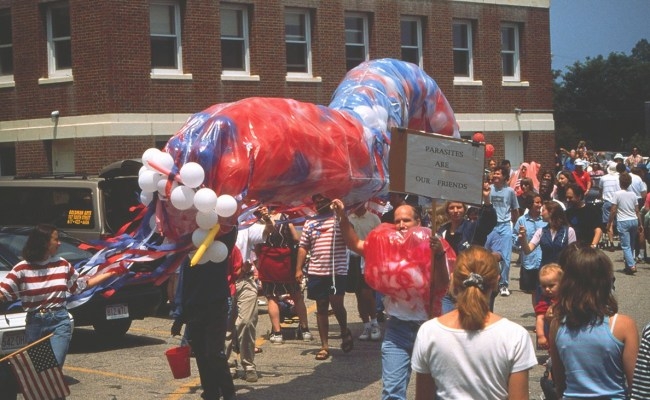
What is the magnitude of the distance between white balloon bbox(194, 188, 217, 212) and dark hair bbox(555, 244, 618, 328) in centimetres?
353

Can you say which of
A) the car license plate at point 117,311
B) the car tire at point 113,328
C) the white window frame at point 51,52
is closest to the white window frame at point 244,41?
the white window frame at point 51,52

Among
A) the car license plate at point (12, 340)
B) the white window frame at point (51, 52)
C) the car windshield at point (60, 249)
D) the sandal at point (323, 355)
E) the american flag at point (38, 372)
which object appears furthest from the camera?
the white window frame at point (51, 52)

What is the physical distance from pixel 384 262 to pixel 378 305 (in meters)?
6.30

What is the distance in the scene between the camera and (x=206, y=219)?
8.41 metres

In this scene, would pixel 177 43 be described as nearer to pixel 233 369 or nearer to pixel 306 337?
pixel 306 337

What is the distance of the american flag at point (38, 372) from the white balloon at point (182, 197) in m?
1.40

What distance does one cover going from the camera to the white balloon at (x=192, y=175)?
27.3ft

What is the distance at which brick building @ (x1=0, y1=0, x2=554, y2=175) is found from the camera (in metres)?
23.3

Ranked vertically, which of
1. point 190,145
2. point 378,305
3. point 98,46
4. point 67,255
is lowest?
point 378,305

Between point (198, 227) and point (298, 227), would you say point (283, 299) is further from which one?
point (198, 227)

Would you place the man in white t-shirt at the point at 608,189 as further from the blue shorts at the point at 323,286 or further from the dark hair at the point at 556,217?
the blue shorts at the point at 323,286

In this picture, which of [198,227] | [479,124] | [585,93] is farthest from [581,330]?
[585,93]

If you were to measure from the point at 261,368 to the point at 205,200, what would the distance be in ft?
11.6

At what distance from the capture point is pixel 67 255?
12.8 m
